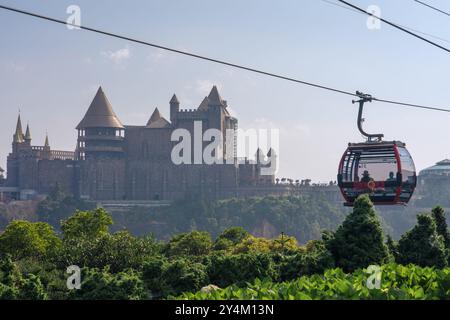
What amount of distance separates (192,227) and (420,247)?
420 feet

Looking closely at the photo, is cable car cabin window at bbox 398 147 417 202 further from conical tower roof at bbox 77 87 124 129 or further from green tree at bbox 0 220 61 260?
conical tower roof at bbox 77 87 124 129

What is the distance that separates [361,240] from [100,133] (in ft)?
464

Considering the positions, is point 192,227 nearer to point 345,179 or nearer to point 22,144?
point 22,144

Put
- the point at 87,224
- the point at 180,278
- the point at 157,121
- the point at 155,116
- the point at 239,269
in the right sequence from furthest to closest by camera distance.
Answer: the point at 155,116
the point at 157,121
the point at 87,224
the point at 239,269
the point at 180,278

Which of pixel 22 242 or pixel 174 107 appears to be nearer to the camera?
pixel 22 242

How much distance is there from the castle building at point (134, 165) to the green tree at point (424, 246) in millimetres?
132285

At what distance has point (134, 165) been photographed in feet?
532

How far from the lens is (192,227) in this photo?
15638cm

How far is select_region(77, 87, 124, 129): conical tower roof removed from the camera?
6486 inches

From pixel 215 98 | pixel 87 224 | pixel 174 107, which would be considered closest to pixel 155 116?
pixel 174 107

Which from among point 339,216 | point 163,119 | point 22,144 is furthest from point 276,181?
point 22,144

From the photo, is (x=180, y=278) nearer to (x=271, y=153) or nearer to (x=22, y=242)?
(x=22, y=242)

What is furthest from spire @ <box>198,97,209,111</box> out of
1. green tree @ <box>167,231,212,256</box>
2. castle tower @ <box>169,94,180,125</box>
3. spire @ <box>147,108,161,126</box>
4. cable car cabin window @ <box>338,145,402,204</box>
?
cable car cabin window @ <box>338,145,402,204</box>

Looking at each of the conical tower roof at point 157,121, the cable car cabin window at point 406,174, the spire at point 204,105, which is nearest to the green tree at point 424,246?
the cable car cabin window at point 406,174
